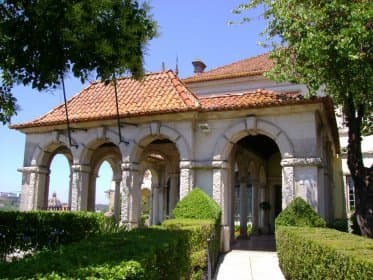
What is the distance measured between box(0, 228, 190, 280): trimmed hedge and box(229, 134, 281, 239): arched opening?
408 inches

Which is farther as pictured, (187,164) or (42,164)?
(42,164)

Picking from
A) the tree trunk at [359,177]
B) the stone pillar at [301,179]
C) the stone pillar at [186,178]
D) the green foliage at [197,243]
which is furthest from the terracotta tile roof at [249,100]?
the green foliage at [197,243]

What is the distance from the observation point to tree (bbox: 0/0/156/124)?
7.07 meters

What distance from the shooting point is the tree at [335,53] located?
9.70m

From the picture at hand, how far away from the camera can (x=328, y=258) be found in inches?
224

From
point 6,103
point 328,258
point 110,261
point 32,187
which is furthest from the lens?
point 32,187

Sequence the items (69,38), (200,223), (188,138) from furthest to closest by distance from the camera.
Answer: (188,138) → (200,223) → (69,38)

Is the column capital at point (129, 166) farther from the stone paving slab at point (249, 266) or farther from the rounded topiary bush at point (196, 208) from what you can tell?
the stone paving slab at point (249, 266)

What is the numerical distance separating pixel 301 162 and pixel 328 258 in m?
6.86

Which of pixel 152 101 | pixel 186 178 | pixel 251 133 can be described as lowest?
pixel 186 178

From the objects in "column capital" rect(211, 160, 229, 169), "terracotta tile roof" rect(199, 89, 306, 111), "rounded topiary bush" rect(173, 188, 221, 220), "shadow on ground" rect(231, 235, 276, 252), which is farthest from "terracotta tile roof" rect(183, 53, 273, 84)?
"rounded topiary bush" rect(173, 188, 221, 220)

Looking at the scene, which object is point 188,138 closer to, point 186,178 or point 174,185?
point 186,178

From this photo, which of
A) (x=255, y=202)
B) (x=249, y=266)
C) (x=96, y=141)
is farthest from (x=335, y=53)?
(x=255, y=202)

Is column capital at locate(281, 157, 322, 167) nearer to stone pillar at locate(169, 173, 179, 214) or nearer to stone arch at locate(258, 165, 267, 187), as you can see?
stone pillar at locate(169, 173, 179, 214)
